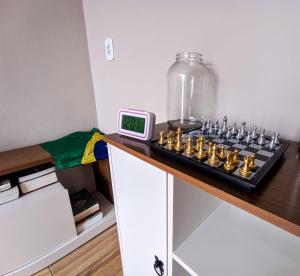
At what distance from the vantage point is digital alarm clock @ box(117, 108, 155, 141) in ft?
2.06

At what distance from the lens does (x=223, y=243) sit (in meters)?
0.60

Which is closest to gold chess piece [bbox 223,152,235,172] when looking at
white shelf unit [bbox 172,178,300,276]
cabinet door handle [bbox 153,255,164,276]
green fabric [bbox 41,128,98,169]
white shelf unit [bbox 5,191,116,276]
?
white shelf unit [bbox 172,178,300,276]

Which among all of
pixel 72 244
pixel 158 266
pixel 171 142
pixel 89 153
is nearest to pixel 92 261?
pixel 72 244

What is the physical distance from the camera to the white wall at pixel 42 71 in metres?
1.24

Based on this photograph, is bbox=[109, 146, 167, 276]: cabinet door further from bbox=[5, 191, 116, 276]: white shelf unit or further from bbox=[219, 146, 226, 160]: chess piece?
bbox=[5, 191, 116, 276]: white shelf unit

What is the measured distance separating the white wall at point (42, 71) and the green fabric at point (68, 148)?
8 centimetres

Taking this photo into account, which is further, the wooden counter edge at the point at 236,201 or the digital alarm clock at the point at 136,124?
the digital alarm clock at the point at 136,124

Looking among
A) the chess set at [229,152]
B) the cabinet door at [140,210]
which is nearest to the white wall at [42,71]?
the cabinet door at [140,210]

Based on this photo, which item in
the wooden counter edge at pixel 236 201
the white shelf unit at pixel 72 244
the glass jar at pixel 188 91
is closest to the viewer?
the wooden counter edge at pixel 236 201

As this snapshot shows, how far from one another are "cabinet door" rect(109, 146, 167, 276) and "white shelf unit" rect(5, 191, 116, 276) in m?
0.68

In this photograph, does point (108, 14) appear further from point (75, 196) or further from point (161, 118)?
point (75, 196)

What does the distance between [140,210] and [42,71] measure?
126 centimetres

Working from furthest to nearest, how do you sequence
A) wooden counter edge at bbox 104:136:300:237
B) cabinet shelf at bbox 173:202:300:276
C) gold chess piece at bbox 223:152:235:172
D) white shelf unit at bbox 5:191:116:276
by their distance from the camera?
white shelf unit at bbox 5:191:116:276
cabinet shelf at bbox 173:202:300:276
gold chess piece at bbox 223:152:235:172
wooden counter edge at bbox 104:136:300:237

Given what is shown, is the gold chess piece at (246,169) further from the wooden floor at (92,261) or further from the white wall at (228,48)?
the wooden floor at (92,261)
